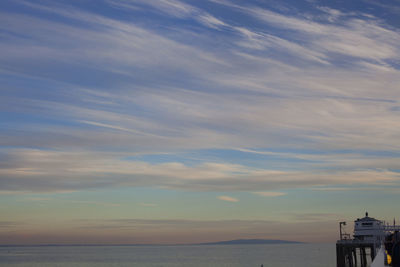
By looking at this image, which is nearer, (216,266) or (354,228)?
(354,228)

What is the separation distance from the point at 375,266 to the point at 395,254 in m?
5.53

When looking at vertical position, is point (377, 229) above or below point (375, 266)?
above

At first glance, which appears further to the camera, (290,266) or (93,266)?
(93,266)

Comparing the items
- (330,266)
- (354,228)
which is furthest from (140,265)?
(354,228)

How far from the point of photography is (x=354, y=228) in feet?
313

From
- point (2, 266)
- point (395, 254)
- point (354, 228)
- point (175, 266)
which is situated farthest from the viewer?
point (2, 266)

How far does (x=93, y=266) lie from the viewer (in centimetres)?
18512

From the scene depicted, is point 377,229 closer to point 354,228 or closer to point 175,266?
point 354,228

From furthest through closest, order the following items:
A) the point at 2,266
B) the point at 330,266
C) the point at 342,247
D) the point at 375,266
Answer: the point at 2,266 → the point at 330,266 → the point at 342,247 → the point at 375,266

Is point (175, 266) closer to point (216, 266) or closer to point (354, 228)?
point (216, 266)

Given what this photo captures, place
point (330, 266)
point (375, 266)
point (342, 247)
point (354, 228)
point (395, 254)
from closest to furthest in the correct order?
point (395, 254) < point (375, 266) < point (342, 247) < point (354, 228) < point (330, 266)

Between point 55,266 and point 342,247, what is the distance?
129640mm

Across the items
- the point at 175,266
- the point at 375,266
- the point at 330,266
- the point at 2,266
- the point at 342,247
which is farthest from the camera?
the point at 2,266

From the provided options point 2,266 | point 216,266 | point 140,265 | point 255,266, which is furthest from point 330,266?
point 2,266
